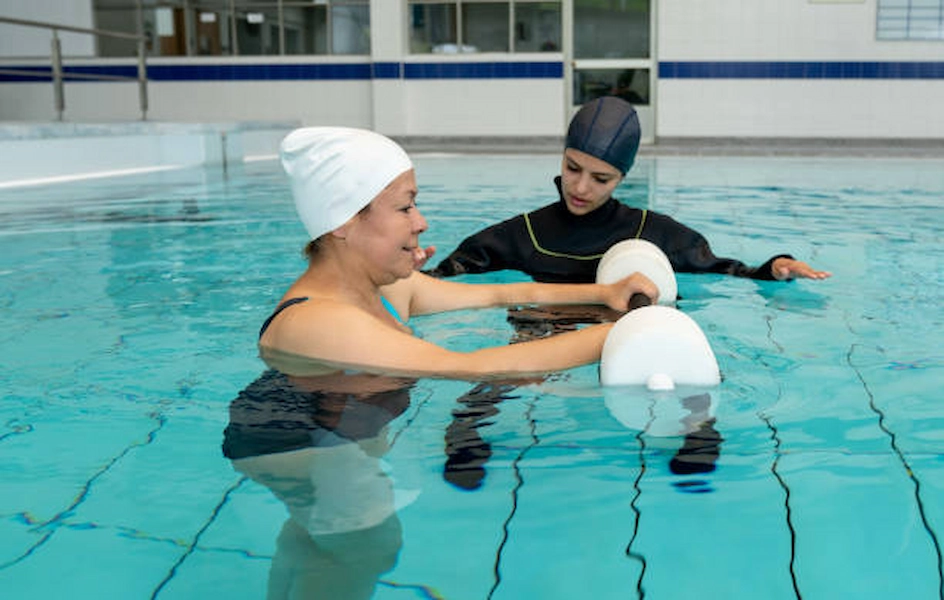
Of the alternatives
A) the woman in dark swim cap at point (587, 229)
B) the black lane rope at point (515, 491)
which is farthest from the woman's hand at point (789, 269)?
the black lane rope at point (515, 491)

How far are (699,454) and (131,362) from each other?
215 cm

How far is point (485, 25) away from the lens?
18.5 m

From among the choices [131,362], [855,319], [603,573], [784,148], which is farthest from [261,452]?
[784,148]

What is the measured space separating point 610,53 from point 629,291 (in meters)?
15.6

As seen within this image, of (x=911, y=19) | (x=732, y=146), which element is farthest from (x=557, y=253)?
(x=911, y=19)

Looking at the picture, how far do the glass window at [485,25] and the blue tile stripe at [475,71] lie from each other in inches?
14.6

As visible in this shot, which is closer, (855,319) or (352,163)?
(352,163)

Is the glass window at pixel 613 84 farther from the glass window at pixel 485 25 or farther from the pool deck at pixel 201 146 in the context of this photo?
the pool deck at pixel 201 146

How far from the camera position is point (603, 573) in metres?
1.92

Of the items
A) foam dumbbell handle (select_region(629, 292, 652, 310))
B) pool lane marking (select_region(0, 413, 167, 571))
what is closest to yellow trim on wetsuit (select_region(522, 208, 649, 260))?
foam dumbbell handle (select_region(629, 292, 652, 310))

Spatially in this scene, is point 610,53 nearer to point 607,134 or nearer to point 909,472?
point 607,134

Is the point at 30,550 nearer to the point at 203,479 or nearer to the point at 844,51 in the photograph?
the point at 203,479

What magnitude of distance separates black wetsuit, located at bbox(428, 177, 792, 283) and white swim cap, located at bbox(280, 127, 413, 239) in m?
1.97

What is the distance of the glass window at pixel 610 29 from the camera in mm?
18000
